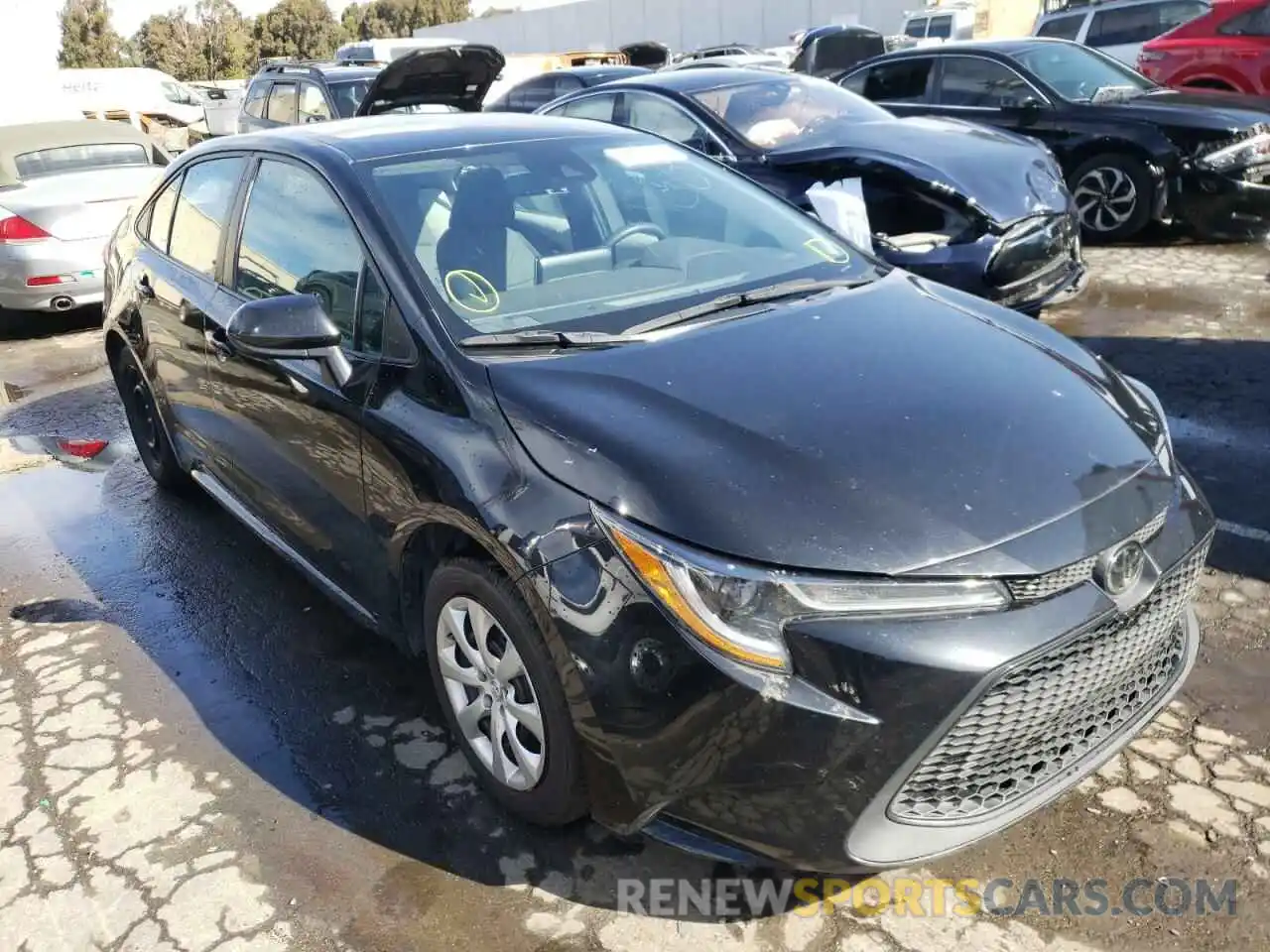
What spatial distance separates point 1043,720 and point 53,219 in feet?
25.7

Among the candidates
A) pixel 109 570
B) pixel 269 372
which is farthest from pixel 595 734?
pixel 109 570

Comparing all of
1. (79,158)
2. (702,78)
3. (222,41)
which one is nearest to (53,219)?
(79,158)

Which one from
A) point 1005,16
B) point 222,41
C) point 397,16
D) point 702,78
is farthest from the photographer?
point 397,16

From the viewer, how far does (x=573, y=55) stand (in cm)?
2455

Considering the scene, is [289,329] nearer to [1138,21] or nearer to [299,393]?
[299,393]

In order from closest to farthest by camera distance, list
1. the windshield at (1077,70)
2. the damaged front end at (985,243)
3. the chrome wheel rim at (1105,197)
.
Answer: the damaged front end at (985,243) → the chrome wheel rim at (1105,197) → the windshield at (1077,70)

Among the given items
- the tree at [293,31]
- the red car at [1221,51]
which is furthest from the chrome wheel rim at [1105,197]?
the tree at [293,31]

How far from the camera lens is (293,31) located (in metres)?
58.3

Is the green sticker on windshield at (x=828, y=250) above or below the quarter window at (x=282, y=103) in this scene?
below

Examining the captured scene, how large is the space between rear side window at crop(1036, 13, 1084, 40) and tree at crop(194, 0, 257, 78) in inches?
1867

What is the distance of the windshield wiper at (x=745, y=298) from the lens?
2855 mm

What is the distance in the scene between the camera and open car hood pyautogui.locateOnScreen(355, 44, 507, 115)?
7910 millimetres

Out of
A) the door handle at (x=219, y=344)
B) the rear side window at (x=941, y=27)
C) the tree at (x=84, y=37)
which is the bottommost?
the door handle at (x=219, y=344)

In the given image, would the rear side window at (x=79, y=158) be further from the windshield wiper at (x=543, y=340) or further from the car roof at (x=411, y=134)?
the windshield wiper at (x=543, y=340)
